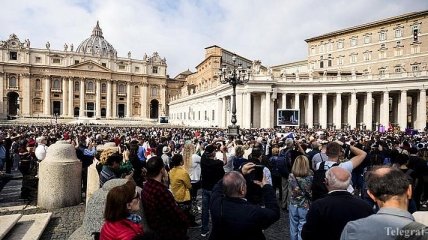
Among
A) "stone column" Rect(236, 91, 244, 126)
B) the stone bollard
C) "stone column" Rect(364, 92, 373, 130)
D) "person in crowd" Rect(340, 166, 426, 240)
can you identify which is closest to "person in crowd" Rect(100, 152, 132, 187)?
the stone bollard

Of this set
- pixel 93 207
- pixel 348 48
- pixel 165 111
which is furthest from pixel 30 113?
pixel 93 207

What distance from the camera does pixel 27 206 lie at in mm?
8109

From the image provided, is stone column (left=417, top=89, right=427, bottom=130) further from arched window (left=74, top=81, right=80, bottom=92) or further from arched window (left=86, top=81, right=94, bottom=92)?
arched window (left=74, top=81, right=80, bottom=92)

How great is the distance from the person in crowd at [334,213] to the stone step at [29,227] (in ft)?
16.7

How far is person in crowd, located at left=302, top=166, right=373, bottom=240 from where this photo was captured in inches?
119

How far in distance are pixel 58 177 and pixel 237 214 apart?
626cm

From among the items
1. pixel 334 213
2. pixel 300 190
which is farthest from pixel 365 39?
pixel 334 213

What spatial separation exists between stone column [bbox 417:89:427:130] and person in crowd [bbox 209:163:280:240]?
4719 centimetres

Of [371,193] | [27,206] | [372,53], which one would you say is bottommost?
[27,206]

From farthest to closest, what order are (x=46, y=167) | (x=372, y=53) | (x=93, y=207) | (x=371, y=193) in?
(x=372, y=53)
(x=46, y=167)
(x=93, y=207)
(x=371, y=193)

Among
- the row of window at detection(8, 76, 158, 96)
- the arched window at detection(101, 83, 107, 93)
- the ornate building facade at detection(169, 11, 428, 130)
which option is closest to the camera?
the ornate building facade at detection(169, 11, 428, 130)

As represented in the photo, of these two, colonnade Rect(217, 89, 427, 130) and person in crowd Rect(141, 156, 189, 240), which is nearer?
person in crowd Rect(141, 156, 189, 240)

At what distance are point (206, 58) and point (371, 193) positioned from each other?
77681 mm

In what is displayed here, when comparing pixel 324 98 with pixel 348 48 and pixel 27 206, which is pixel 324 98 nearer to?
pixel 348 48
